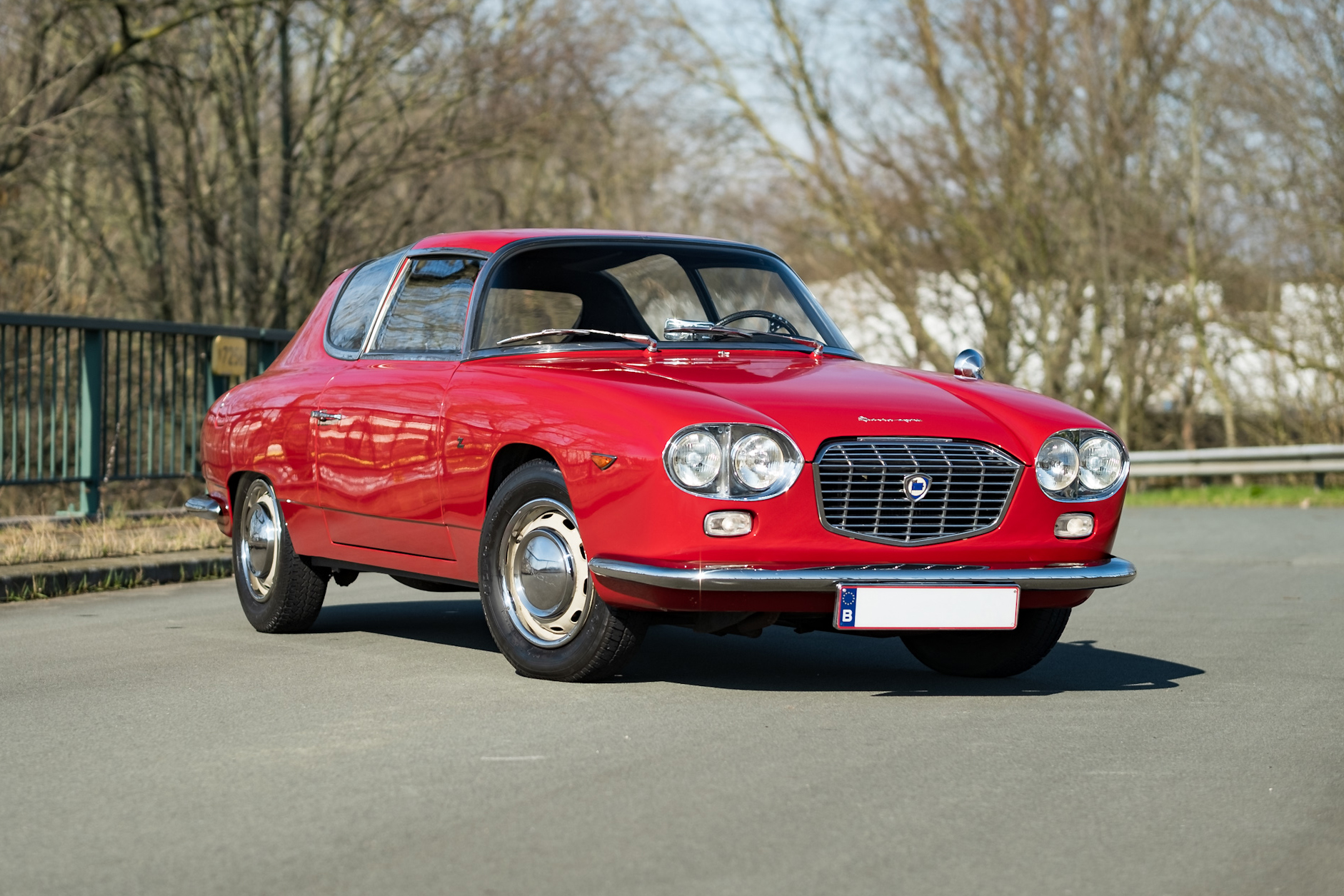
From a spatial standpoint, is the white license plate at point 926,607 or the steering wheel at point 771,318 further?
the steering wheel at point 771,318

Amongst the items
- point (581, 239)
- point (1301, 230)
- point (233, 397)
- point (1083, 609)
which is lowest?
Answer: point (1083, 609)

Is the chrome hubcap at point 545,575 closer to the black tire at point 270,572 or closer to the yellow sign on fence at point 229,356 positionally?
the black tire at point 270,572

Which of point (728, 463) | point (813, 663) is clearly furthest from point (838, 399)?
point (813, 663)

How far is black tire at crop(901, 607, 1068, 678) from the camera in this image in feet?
21.3

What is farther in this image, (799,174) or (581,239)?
(799,174)

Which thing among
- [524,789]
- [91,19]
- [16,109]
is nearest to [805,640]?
[524,789]

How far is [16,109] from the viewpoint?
57.1 feet

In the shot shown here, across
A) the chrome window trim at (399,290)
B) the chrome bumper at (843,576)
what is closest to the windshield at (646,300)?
the chrome window trim at (399,290)

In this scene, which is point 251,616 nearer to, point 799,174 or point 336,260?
point 336,260

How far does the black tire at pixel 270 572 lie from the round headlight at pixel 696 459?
2717mm

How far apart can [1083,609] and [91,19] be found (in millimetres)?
14509

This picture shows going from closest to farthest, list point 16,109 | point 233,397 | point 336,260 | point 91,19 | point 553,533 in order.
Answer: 1. point 553,533
2. point 233,397
3. point 16,109
4. point 91,19
5. point 336,260

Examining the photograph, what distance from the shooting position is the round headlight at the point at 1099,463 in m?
6.19

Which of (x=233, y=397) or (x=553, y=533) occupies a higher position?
(x=233, y=397)
